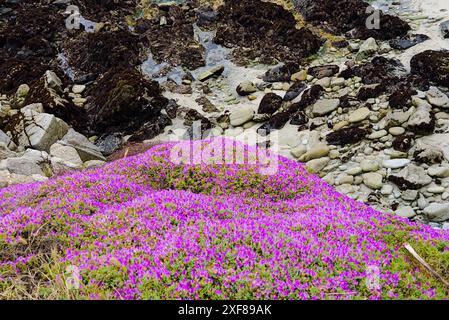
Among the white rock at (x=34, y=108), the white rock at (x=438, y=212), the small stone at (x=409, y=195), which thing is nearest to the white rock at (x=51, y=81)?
the white rock at (x=34, y=108)

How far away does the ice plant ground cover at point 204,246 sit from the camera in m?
5.00

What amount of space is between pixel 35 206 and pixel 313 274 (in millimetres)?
5663

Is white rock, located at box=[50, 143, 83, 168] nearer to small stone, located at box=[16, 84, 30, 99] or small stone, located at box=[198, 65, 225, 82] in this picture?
small stone, located at box=[16, 84, 30, 99]

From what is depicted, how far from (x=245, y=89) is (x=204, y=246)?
15928mm

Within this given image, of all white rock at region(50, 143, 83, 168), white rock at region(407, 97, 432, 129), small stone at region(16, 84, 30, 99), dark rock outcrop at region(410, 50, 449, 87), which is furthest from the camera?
small stone at region(16, 84, 30, 99)

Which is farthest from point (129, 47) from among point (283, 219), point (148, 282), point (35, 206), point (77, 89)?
point (148, 282)

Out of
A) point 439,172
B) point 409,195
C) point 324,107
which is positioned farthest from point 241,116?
point 439,172

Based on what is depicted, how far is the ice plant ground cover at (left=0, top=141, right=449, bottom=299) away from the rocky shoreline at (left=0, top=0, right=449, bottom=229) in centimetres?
457

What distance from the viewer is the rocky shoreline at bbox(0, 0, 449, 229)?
1354 centimetres

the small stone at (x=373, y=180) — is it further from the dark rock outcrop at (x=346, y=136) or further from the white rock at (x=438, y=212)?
the dark rock outcrop at (x=346, y=136)

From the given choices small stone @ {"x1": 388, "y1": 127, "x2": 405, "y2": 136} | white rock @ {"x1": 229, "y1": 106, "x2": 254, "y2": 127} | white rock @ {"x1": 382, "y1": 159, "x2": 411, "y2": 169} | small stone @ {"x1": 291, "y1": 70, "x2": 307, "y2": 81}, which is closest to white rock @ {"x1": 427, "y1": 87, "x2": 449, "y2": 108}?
small stone @ {"x1": 388, "y1": 127, "x2": 405, "y2": 136}

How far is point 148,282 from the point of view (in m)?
5.03

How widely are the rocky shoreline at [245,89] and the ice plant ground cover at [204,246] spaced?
15.0ft
